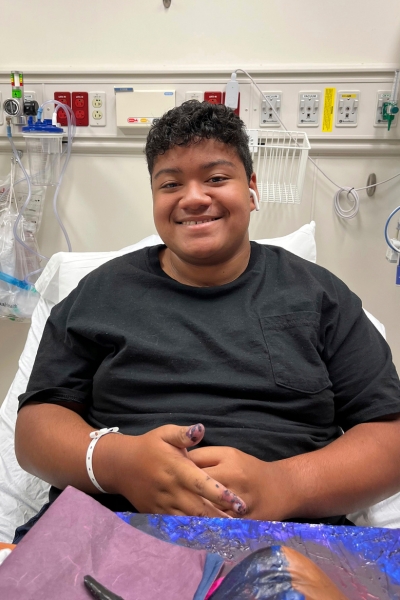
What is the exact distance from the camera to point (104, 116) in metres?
1.85

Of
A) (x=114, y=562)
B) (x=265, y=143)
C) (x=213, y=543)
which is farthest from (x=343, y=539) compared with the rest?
(x=265, y=143)

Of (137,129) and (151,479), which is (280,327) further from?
(137,129)

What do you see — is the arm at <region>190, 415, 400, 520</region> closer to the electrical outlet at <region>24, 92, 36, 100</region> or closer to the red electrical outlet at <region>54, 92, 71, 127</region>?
the red electrical outlet at <region>54, 92, 71, 127</region>

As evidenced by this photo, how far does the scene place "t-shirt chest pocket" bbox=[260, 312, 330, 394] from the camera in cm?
96

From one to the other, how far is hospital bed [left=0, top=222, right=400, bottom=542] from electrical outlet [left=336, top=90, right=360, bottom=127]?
0.40 metres

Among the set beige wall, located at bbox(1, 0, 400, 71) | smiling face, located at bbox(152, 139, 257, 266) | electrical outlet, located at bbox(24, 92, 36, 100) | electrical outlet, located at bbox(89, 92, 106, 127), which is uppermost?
beige wall, located at bbox(1, 0, 400, 71)

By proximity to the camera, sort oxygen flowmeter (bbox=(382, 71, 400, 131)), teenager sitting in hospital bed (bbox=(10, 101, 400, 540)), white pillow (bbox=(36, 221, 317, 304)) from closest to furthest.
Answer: teenager sitting in hospital bed (bbox=(10, 101, 400, 540)) → white pillow (bbox=(36, 221, 317, 304)) → oxygen flowmeter (bbox=(382, 71, 400, 131))

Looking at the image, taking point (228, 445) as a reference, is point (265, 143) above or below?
above

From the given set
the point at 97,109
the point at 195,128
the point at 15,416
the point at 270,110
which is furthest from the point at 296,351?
the point at 97,109

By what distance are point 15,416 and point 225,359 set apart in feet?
2.33

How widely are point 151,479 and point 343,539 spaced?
0.31m

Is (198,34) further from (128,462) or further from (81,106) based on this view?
(128,462)

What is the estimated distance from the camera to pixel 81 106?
6.06 feet

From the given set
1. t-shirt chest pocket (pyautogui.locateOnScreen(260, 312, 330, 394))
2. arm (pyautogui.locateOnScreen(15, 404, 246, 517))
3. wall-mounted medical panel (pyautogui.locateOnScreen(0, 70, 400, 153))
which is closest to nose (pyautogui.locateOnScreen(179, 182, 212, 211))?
t-shirt chest pocket (pyautogui.locateOnScreen(260, 312, 330, 394))
